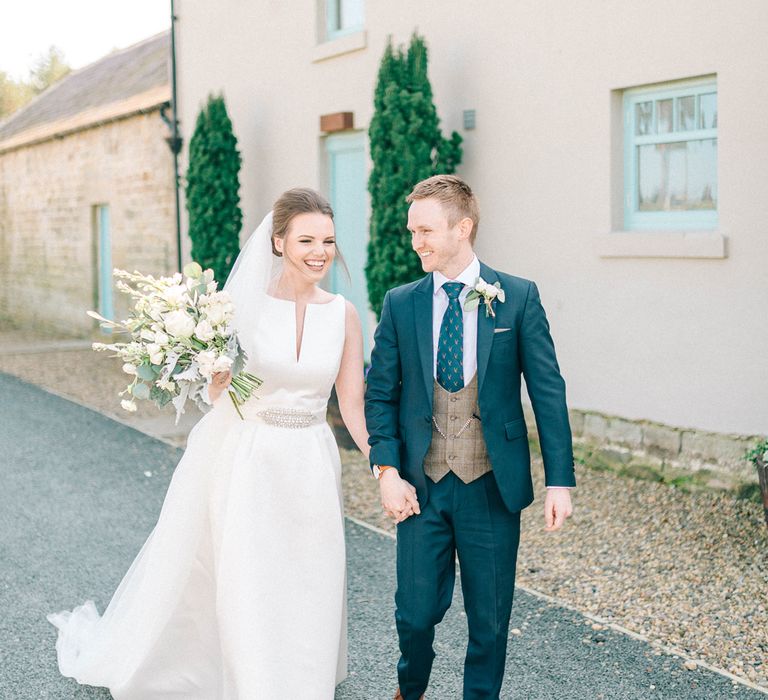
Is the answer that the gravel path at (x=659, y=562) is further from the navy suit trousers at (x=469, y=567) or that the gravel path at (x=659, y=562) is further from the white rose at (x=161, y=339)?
the white rose at (x=161, y=339)

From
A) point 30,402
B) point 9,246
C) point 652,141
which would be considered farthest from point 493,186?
point 9,246

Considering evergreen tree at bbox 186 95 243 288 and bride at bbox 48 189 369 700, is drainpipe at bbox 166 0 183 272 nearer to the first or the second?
evergreen tree at bbox 186 95 243 288

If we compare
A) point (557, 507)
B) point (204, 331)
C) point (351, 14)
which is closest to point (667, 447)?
point (557, 507)

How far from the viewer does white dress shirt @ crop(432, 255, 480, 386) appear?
346 cm

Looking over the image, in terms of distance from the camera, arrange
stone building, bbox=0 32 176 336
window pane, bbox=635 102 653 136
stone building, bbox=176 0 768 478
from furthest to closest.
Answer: stone building, bbox=0 32 176 336 → window pane, bbox=635 102 653 136 → stone building, bbox=176 0 768 478

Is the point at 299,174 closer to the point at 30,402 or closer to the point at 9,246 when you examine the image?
the point at 30,402

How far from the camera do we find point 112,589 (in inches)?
210

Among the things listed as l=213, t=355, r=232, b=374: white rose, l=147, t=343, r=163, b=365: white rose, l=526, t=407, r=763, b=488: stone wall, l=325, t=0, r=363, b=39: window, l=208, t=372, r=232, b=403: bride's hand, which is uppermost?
l=325, t=0, r=363, b=39: window

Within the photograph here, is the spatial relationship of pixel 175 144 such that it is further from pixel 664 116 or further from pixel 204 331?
pixel 204 331

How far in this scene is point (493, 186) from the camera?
28.3ft

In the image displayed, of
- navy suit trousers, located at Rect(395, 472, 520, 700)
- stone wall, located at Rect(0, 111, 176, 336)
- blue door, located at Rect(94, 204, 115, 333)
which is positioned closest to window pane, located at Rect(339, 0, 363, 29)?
stone wall, located at Rect(0, 111, 176, 336)

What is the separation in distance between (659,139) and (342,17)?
469 centimetres

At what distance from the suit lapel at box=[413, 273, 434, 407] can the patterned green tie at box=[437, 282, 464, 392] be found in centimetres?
4

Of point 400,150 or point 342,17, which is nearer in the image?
point 400,150
